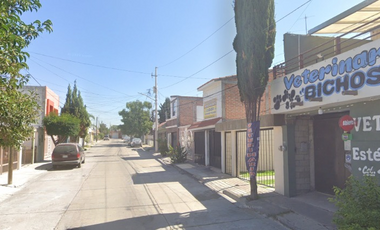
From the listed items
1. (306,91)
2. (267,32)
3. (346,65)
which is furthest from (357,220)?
(267,32)

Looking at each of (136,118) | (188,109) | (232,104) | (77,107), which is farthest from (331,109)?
(136,118)

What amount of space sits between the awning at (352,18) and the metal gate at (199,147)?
1095 centimetres

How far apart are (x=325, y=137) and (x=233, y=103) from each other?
8350 mm

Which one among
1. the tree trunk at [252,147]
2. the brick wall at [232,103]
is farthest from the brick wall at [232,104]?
the tree trunk at [252,147]

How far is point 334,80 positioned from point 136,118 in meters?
49.2

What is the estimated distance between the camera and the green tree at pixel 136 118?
5205 centimetres

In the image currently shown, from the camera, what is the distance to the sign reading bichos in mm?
5539

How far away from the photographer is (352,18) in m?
8.36

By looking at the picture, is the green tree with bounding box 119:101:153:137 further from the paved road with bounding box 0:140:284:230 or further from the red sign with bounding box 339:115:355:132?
the red sign with bounding box 339:115:355:132

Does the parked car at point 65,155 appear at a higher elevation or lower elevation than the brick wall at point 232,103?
lower

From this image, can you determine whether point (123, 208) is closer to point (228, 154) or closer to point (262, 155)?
point (228, 154)

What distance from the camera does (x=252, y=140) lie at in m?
8.64

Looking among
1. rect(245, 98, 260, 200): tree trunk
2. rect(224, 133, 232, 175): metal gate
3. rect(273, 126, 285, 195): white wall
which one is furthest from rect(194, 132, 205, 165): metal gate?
rect(245, 98, 260, 200): tree trunk

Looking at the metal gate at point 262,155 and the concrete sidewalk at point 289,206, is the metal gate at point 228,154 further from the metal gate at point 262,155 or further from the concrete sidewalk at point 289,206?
the concrete sidewalk at point 289,206
